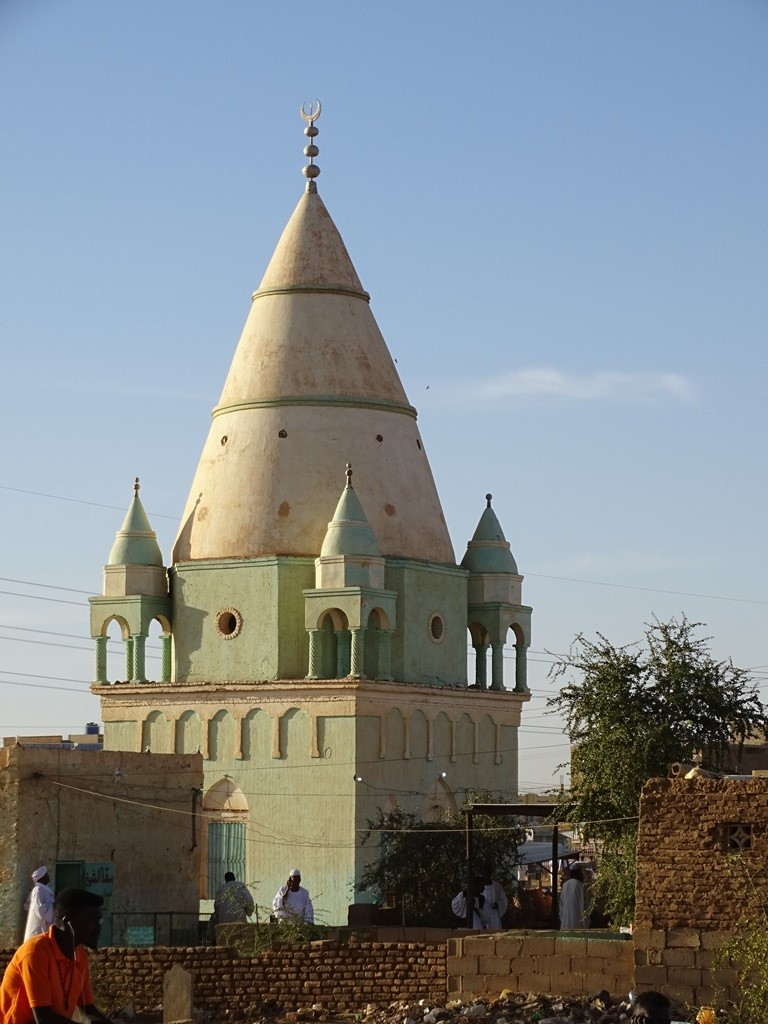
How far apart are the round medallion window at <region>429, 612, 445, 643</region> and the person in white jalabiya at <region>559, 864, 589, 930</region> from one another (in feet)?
32.8

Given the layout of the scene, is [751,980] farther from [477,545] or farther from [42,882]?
[477,545]

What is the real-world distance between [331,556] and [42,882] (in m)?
9.92

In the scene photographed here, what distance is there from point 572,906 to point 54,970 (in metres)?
15.0

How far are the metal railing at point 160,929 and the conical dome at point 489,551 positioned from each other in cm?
997

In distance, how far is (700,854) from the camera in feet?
58.2

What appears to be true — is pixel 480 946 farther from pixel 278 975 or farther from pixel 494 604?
pixel 494 604

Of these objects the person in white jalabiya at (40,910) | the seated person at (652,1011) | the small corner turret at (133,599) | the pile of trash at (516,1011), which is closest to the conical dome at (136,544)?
the small corner turret at (133,599)

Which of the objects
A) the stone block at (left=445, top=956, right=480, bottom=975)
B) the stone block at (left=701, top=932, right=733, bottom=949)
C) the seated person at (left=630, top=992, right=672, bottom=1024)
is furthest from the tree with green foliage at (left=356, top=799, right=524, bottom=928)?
the seated person at (left=630, top=992, right=672, bottom=1024)

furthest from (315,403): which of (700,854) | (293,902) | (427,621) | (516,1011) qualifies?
(700,854)

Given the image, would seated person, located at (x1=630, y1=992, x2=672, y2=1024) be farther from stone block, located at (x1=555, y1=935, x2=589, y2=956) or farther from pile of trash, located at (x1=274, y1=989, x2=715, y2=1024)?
stone block, located at (x1=555, y1=935, x2=589, y2=956)

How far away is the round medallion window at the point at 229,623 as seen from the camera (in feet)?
106

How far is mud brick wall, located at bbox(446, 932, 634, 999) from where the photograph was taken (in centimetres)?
1819

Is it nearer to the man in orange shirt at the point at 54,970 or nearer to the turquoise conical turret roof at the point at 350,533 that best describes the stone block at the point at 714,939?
the man in orange shirt at the point at 54,970

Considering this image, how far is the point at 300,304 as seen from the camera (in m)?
33.9
